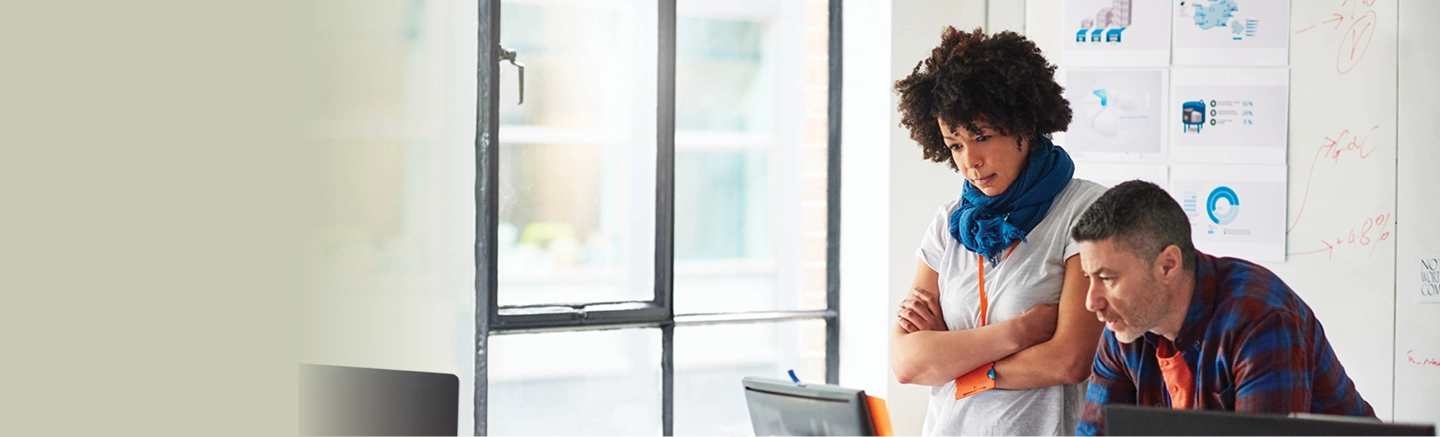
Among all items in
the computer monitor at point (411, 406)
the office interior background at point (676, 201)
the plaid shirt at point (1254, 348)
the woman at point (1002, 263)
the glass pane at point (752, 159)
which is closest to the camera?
the computer monitor at point (411, 406)

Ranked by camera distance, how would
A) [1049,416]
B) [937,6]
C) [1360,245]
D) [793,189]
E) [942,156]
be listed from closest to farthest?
1. [1049,416]
2. [942,156]
3. [1360,245]
4. [937,6]
5. [793,189]

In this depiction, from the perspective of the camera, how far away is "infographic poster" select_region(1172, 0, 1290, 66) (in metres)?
2.33

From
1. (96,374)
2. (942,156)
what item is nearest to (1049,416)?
(942,156)

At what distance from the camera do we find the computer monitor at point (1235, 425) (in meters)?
0.87

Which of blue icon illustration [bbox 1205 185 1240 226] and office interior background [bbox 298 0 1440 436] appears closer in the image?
office interior background [bbox 298 0 1440 436]

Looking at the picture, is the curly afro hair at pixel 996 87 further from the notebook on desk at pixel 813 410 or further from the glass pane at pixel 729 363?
the glass pane at pixel 729 363

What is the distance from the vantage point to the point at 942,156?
1682 mm

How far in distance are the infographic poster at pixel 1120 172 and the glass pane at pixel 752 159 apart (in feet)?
2.52

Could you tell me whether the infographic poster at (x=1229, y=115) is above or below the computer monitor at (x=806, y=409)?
above

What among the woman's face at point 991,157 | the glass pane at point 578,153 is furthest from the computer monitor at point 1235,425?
the glass pane at point 578,153

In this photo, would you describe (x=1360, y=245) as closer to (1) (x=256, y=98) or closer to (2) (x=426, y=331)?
(2) (x=426, y=331)

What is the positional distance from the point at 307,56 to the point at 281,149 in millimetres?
32

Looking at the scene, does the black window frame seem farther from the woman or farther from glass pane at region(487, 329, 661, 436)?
the woman

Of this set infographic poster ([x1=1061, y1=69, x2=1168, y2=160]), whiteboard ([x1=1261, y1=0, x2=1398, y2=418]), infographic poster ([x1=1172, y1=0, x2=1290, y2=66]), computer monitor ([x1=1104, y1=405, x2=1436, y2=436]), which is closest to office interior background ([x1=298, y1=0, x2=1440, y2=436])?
infographic poster ([x1=1061, y1=69, x2=1168, y2=160])
